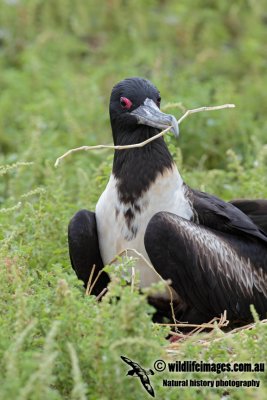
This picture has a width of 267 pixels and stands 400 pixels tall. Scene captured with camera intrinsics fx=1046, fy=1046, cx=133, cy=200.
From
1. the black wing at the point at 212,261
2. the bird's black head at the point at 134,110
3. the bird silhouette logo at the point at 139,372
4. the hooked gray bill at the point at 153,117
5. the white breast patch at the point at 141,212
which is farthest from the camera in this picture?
the bird's black head at the point at 134,110

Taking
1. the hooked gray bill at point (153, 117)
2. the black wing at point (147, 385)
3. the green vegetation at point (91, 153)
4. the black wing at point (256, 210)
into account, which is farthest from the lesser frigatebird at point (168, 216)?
the black wing at point (147, 385)

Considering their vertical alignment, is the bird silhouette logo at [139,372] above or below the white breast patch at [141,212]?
below

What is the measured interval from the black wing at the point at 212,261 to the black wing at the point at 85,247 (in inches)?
21.7

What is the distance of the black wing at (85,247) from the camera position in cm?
658

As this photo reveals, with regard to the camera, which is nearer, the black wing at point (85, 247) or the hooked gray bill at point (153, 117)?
the hooked gray bill at point (153, 117)

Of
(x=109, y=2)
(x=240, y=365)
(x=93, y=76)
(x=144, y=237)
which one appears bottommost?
(x=240, y=365)

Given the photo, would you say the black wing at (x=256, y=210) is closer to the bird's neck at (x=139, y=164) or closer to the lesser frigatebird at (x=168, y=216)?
the lesser frigatebird at (x=168, y=216)

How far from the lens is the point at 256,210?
6.96 meters

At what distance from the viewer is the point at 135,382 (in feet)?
15.7

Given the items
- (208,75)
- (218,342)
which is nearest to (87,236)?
(218,342)

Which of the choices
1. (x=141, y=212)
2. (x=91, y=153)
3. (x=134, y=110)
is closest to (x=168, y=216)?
(x=141, y=212)

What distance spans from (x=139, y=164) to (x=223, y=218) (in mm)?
628

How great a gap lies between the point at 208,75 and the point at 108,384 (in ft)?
24.4

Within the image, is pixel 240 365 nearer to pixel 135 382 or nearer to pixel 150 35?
pixel 135 382
